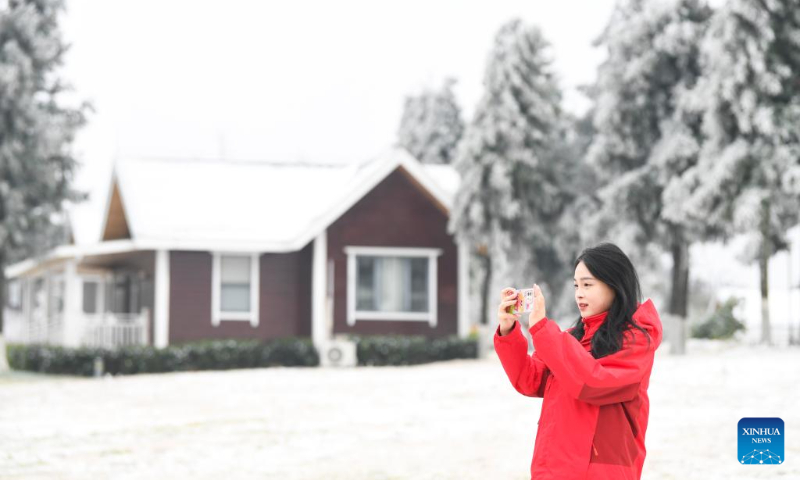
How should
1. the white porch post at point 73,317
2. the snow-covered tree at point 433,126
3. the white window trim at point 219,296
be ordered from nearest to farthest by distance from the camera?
the white porch post at point 73,317
the white window trim at point 219,296
the snow-covered tree at point 433,126

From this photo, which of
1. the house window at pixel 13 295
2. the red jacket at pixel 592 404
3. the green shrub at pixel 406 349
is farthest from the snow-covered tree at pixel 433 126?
the red jacket at pixel 592 404

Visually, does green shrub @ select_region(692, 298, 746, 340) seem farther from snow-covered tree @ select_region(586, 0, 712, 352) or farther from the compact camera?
the compact camera

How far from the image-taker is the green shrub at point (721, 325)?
3560 cm

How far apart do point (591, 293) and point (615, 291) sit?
0.09m

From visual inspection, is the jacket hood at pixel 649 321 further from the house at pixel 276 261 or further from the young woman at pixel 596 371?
the house at pixel 276 261

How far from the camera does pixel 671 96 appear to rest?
27.5 meters

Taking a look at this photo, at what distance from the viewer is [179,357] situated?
78.2 ft

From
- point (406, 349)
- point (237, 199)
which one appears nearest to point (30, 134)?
point (237, 199)

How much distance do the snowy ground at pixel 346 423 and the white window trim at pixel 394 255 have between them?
3803 mm

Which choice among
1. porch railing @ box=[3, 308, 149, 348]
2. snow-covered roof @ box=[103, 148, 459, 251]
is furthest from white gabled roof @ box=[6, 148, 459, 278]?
porch railing @ box=[3, 308, 149, 348]

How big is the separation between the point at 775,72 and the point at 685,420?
13067 mm

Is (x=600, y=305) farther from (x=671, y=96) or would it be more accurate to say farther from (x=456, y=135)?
(x=456, y=135)

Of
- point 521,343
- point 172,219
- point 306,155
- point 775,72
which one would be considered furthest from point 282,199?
point 521,343

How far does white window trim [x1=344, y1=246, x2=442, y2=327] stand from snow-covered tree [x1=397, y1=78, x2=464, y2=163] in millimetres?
15442
